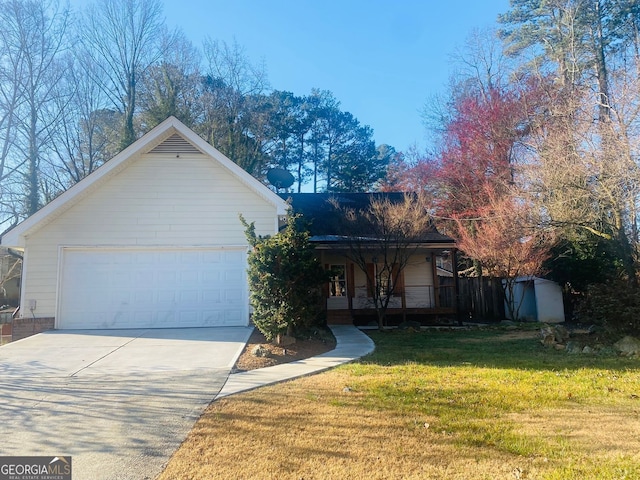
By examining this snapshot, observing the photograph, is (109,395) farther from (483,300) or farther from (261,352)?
(483,300)

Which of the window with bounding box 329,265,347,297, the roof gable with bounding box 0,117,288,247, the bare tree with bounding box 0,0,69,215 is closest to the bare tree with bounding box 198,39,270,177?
the bare tree with bounding box 0,0,69,215

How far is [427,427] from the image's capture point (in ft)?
14.6

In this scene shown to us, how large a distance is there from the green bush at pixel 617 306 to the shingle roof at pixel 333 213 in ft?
17.1

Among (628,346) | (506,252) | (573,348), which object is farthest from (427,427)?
(506,252)

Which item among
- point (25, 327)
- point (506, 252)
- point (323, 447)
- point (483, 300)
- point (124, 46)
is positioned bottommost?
point (323, 447)

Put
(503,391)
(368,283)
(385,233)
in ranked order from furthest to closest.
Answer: (368,283), (385,233), (503,391)

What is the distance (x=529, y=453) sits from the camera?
382 cm

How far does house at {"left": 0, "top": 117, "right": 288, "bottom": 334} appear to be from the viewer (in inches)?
456

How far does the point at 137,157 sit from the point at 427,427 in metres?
11.2

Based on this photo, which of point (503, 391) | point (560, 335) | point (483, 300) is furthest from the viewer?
point (483, 300)

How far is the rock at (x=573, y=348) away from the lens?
906cm

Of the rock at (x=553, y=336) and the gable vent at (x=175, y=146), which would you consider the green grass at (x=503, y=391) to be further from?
the gable vent at (x=175, y=146)

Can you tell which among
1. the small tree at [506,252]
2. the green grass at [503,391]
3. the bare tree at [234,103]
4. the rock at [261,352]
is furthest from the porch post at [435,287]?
the bare tree at [234,103]

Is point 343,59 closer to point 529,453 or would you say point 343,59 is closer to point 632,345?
point 632,345
